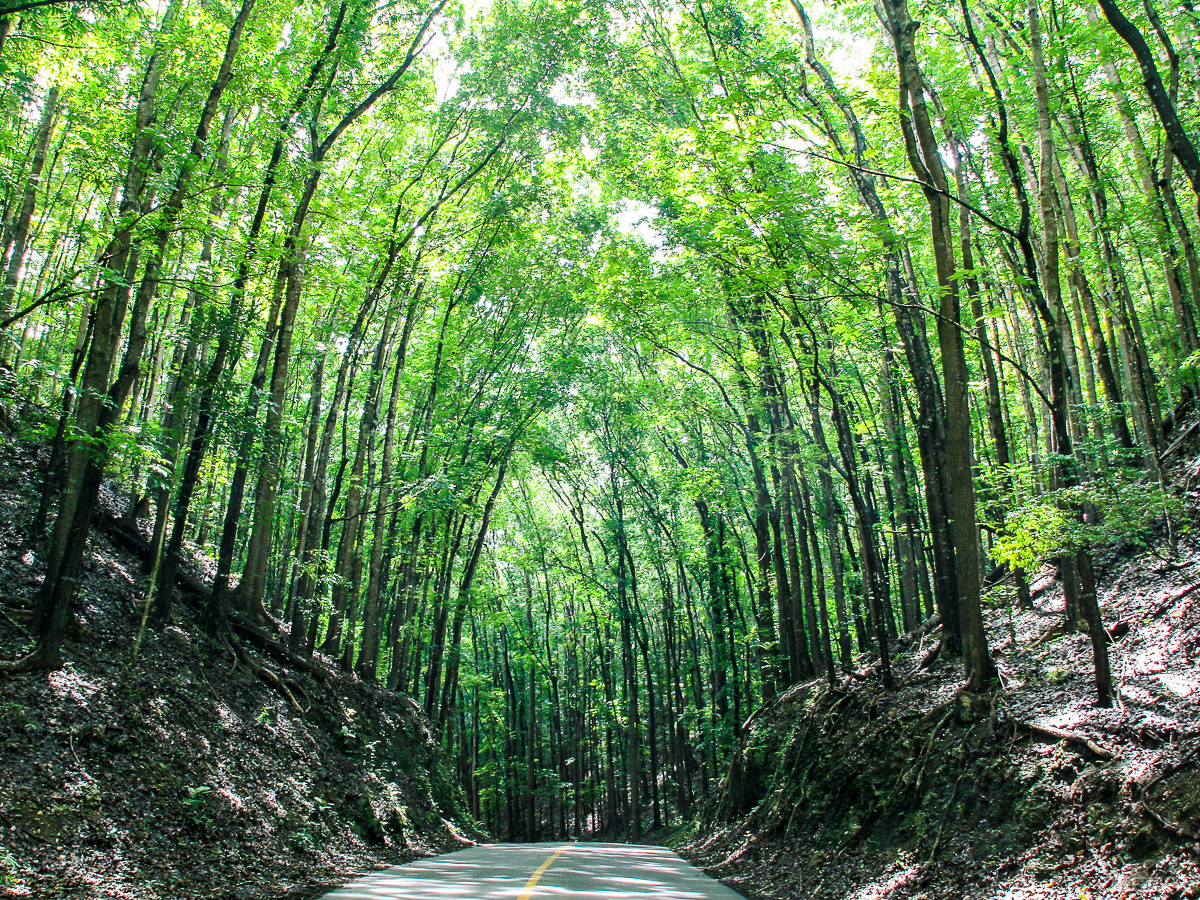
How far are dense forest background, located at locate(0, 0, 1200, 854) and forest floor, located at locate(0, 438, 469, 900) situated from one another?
24.5 inches

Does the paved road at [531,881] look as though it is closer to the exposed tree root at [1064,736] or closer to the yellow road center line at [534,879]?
the yellow road center line at [534,879]

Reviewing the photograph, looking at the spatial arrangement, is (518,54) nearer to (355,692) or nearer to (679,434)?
(679,434)

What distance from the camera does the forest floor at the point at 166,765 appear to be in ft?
19.5

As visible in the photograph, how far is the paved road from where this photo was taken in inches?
259

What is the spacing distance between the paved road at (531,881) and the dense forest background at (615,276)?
160 inches

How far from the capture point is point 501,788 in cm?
3344

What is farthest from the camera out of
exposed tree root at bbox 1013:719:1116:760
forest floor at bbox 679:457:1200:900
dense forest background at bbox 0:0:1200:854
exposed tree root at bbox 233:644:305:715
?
exposed tree root at bbox 233:644:305:715

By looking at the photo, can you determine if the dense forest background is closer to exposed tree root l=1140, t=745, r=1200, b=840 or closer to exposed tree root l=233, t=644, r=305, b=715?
exposed tree root l=233, t=644, r=305, b=715

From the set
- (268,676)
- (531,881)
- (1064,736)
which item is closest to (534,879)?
(531,881)

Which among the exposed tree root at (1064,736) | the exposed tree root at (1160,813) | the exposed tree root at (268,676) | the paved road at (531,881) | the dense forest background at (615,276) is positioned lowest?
the paved road at (531,881)

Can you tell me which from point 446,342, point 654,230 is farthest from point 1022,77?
point 446,342

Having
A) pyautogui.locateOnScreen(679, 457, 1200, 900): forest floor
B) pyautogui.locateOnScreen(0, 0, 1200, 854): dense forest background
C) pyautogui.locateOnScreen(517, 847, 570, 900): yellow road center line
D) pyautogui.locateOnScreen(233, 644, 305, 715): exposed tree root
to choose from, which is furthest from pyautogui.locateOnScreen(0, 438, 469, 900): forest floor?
pyautogui.locateOnScreen(679, 457, 1200, 900): forest floor

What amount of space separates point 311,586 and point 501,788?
23444 millimetres

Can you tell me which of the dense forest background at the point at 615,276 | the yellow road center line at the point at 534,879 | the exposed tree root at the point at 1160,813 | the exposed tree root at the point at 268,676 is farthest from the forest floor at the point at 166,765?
the exposed tree root at the point at 1160,813
